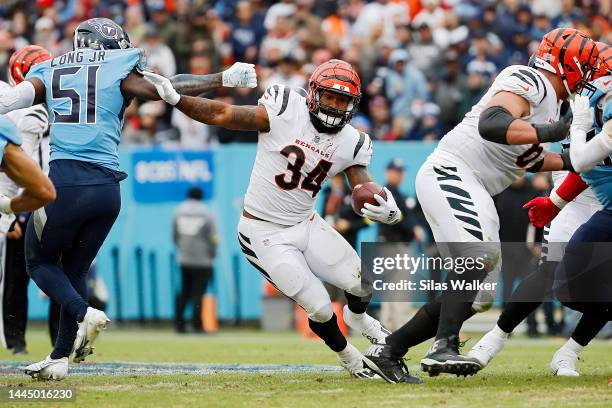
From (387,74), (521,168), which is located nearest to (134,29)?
(387,74)

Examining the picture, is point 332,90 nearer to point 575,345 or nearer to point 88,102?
point 88,102

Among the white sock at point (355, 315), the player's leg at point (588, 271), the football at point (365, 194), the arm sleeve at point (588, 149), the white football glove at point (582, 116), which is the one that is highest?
the white football glove at point (582, 116)

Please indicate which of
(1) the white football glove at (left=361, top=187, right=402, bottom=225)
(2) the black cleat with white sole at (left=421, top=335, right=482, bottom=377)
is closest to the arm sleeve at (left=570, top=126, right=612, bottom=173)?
(1) the white football glove at (left=361, top=187, right=402, bottom=225)

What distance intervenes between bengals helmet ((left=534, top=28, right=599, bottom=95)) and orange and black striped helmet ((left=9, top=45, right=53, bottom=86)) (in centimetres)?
375

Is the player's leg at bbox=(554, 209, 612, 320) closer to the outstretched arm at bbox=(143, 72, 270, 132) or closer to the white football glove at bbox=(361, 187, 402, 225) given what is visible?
the white football glove at bbox=(361, 187, 402, 225)

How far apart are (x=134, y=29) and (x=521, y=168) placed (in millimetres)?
9782

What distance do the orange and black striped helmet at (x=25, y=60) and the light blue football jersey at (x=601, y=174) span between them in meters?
4.06

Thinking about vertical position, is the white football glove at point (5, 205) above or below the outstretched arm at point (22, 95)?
below

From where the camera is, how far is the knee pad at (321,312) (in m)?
6.83

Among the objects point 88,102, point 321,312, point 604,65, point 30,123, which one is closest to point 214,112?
point 88,102

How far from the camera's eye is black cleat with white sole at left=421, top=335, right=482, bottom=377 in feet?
21.1

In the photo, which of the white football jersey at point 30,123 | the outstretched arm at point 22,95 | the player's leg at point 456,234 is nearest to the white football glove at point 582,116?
the player's leg at point 456,234

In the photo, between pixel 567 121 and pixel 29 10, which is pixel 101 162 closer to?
pixel 567 121

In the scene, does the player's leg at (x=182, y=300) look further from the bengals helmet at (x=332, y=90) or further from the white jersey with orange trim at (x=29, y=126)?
the bengals helmet at (x=332, y=90)
